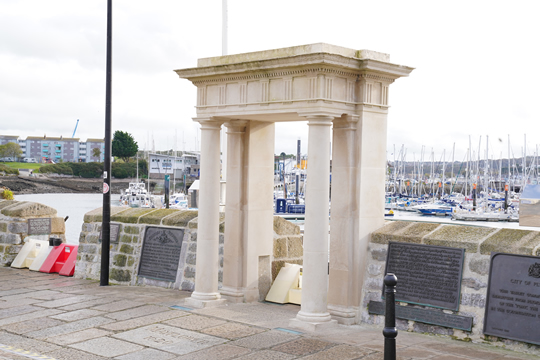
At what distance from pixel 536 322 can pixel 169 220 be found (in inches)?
279

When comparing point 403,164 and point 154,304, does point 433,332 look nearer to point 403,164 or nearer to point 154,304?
point 154,304

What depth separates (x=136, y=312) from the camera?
975 centimetres

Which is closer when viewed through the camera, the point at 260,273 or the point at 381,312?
the point at 381,312

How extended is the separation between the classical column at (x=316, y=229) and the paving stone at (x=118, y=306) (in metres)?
A: 2.86

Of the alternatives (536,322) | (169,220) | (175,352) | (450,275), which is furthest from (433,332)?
(169,220)

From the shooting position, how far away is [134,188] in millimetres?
85125

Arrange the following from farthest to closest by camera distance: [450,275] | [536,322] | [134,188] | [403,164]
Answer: [403,164]
[134,188]
[450,275]
[536,322]

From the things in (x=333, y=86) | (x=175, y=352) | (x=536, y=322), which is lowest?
(x=175, y=352)

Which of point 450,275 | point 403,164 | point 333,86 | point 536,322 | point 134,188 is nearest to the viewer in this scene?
point 536,322

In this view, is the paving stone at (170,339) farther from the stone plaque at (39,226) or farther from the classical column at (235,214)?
the stone plaque at (39,226)

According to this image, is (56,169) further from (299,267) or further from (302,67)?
(302,67)

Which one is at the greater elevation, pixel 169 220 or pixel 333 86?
pixel 333 86

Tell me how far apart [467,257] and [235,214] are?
13.2ft

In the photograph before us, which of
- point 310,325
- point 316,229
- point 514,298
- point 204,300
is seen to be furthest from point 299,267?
point 514,298
